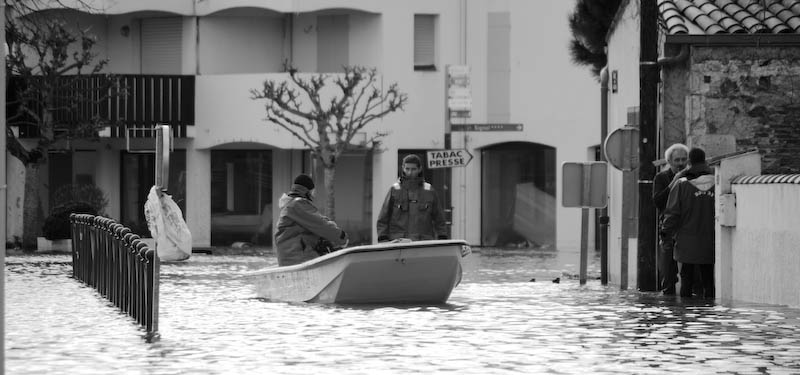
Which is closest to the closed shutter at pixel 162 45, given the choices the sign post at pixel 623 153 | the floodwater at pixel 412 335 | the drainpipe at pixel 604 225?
the drainpipe at pixel 604 225

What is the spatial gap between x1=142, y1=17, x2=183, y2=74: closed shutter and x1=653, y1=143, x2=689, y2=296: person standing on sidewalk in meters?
28.9

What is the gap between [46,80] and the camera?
1727 inches

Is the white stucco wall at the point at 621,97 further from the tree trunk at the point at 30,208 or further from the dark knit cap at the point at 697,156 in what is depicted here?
the tree trunk at the point at 30,208

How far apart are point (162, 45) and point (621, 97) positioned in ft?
77.5

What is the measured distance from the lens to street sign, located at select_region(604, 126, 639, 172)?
78.9 ft

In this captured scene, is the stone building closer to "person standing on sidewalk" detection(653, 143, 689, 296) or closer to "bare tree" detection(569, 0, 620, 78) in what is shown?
"person standing on sidewalk" detection(653, 143, 689, 296)

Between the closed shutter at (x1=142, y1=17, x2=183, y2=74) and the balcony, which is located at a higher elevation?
the closed shutter at (x1=142, y1=17, x2=183, y2=74)

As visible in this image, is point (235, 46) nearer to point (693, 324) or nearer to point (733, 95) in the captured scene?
point (733, 95)

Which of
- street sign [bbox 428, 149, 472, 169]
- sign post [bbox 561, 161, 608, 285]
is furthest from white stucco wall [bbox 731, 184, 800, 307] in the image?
street sign [bbox 428, 149, 472, 169]

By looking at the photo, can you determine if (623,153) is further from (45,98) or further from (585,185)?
(45,98)

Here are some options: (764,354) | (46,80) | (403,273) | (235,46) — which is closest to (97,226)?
(403,273)

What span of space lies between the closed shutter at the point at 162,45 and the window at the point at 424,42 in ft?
21.1

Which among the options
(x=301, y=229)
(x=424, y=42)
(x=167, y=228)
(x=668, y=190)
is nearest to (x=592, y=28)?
(x=424, y=42)

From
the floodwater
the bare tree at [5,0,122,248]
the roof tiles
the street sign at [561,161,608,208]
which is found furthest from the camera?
the bare tree at [5,0,122,248]
